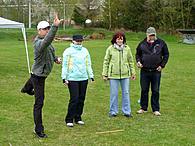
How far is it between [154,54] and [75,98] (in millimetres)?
2086

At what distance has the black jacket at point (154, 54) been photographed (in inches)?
360

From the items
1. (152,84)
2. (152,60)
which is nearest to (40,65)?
(152,60)

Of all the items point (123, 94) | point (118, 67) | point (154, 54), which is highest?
point (154, 54)

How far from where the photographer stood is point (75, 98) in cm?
814

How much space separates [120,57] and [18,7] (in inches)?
2020

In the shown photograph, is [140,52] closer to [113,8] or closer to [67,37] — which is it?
[67,37]

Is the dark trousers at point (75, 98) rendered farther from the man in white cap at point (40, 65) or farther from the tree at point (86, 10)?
the tree at point (86, 10)

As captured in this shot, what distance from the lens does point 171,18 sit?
1863 inches

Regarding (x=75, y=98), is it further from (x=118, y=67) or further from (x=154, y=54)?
(x=154, y=54)

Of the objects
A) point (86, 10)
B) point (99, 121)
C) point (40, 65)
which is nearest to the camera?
point (40, 65)

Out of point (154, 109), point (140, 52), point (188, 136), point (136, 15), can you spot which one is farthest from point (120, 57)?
point (136, 15)

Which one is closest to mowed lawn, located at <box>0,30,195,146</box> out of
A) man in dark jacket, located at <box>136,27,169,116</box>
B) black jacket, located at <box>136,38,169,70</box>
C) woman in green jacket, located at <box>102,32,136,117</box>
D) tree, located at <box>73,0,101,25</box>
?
woman in green jacket, located at <box>102,32,136,117</box>

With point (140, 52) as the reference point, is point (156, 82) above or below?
below

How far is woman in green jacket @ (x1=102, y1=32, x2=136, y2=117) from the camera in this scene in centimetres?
891
